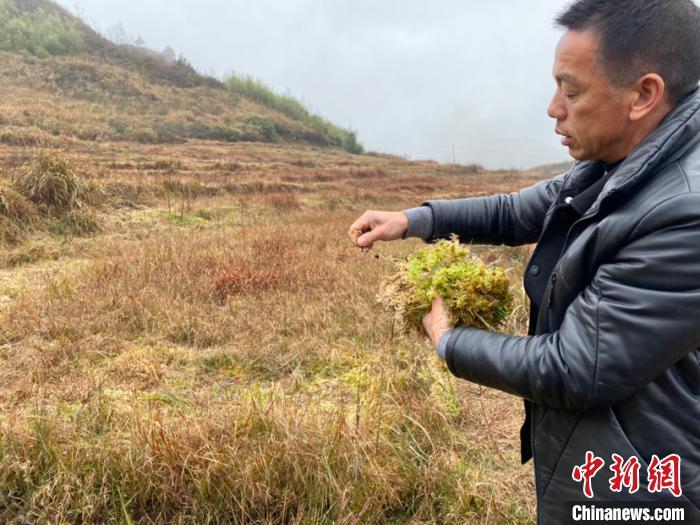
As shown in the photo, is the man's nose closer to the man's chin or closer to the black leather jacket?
the man's chin

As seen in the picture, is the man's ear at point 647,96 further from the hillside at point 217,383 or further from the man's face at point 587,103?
the hillside at point 217,383

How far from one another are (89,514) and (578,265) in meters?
2.13

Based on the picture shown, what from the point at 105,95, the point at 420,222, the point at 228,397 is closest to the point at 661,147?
the point at 420,222

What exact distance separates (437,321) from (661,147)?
77 cm

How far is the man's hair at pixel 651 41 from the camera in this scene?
1.07 metres

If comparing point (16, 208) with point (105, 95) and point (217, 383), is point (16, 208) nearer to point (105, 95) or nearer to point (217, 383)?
point (217, 383)

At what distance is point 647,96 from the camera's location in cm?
112

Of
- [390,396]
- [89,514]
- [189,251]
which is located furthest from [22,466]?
[189,251]

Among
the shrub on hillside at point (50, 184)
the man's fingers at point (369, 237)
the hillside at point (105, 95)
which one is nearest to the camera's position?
the man's fingers at point (369, 237)

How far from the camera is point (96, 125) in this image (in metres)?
22.8

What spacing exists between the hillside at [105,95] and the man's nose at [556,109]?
18411 mm

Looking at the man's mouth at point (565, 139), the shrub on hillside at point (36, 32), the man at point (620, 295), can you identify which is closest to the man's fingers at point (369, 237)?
the man at point (620, 295)

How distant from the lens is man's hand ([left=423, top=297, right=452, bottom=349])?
1.46 m

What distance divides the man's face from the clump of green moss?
22.6 inches
